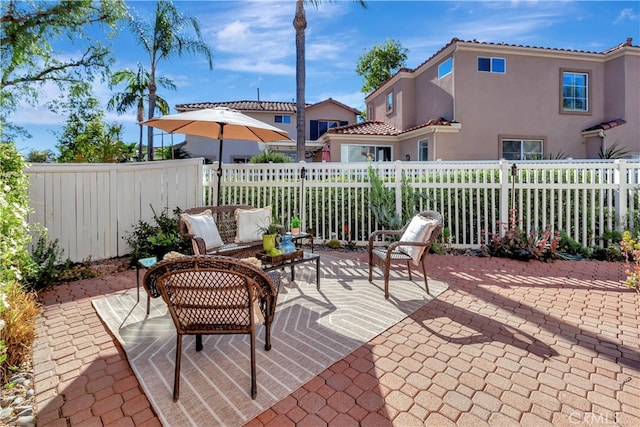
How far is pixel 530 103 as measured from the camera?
1240cm

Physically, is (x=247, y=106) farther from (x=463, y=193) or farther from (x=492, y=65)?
(x=463, y=193)

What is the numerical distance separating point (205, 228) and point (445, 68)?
37.6 ft

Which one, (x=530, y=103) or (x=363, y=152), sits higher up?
(x=530, y=103)

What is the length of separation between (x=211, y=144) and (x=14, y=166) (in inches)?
686

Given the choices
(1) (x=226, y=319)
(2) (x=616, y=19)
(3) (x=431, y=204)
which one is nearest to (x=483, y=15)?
(2) (x=616, y=19)

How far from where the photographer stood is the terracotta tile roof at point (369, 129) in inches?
565

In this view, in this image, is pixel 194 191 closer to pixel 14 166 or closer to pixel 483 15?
pixel 14 166

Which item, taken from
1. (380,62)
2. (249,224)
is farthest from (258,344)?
(380,62)

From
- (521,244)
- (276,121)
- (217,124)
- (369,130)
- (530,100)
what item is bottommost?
(521,244)

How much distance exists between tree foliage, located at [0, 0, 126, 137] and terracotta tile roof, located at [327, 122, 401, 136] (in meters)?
8.73

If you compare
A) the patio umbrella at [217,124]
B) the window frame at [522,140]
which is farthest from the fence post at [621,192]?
the window frame at [522,140]

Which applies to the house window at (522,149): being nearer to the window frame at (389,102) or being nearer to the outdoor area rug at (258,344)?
the window frame at (389,102)

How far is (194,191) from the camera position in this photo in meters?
6.98

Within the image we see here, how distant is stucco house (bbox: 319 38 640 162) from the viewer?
472 inches
